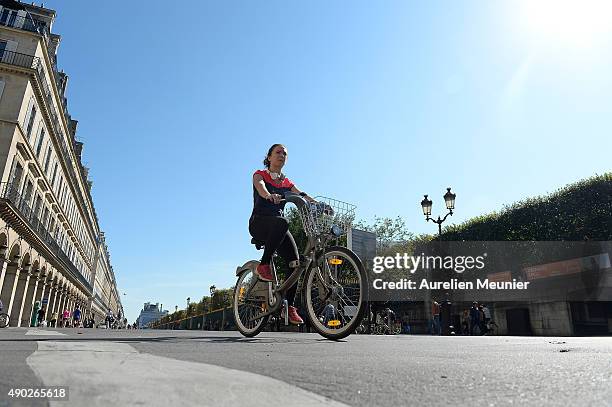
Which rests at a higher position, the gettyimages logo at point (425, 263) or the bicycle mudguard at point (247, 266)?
the gettyimages logo at point (425, 263)

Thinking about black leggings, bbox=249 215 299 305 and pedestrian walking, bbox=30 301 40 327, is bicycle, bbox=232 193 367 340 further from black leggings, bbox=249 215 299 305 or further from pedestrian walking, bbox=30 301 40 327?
pedestrian walking, bbox=30 301 40 327

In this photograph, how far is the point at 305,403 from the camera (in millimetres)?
1018

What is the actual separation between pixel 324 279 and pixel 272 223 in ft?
3.11

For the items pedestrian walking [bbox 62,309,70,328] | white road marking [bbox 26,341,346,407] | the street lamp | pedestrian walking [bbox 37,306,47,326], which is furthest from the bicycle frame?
pedestrian walking [bbox 62,309,70,328]

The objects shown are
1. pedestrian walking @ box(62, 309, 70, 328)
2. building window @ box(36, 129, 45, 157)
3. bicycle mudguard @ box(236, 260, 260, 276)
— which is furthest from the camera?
pedestrian walking @ box(62, 309, 70, 328)

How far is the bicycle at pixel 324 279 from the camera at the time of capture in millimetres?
4551

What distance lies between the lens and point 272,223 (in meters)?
5.14

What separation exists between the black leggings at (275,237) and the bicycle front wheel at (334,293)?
0.41 meters

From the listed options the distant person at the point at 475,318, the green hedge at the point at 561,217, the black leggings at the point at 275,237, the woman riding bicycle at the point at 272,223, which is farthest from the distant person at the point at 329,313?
the green hedge at the point at 561,217

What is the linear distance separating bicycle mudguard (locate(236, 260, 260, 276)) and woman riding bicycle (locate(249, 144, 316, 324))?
10.6 inches

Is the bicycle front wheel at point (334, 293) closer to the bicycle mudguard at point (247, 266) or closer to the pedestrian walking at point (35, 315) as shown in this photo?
the bicycle mudguard at point (247, 266)

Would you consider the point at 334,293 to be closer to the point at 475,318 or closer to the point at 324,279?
the point at 324,279

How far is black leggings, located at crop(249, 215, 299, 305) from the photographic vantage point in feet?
16.8

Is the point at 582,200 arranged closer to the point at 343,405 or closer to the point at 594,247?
the point at 594,247
